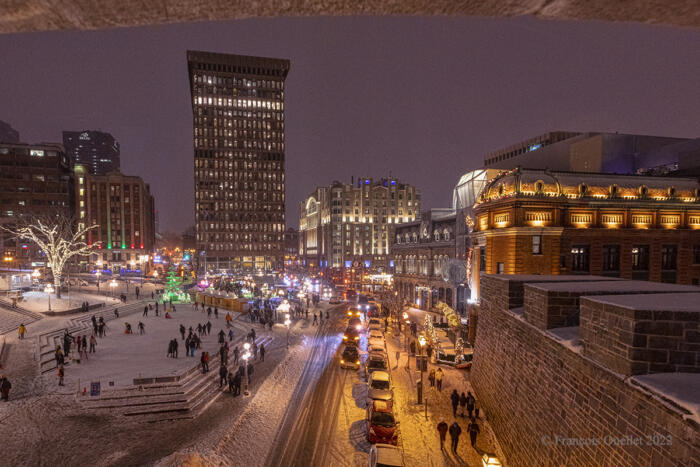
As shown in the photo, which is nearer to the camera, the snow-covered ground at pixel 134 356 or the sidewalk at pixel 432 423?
the sidewalk at pixel 432 423

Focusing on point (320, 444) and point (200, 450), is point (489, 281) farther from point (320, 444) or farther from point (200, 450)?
point (200, 450)

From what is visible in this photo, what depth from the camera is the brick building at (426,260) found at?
43.0 metres

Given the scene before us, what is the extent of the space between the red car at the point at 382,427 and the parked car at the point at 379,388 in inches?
37.2

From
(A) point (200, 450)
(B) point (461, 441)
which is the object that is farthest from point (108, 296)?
(B) point (461, 441)

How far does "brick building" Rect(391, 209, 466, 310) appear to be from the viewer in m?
43.0

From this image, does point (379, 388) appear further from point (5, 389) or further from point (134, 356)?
point (5, 389)

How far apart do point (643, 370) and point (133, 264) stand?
10245 cm

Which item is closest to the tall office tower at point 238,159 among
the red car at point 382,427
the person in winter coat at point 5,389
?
the person in winter coat at point 5,389

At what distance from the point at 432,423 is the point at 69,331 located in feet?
98.2

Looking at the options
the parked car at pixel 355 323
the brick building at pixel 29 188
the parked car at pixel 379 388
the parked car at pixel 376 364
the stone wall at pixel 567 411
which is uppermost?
the brick building at pixel 29 188

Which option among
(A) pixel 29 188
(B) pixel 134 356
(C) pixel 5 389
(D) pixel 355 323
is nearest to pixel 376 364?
(D) pixel 355 323

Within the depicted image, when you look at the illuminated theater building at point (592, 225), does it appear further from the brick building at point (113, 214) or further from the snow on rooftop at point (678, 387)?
the brick building at point (113, 214)

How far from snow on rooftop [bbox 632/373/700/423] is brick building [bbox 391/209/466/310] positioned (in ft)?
110

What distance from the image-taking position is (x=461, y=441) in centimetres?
1380
